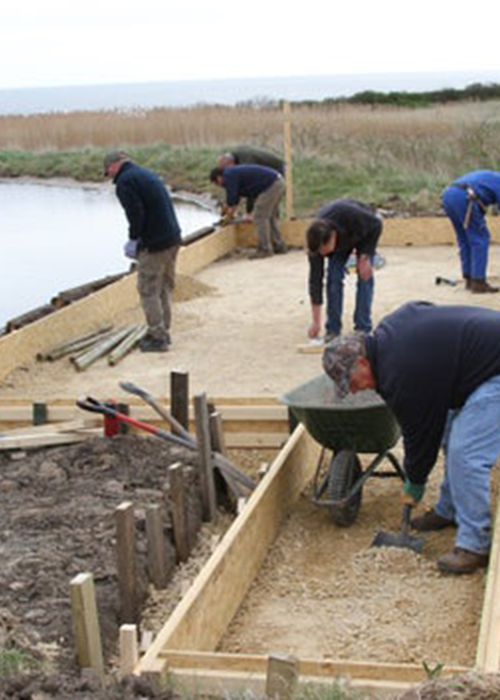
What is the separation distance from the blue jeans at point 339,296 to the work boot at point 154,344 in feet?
4.32

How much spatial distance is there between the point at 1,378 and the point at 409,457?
4.40 meters

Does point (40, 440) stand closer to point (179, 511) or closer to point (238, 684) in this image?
point (179, 511)

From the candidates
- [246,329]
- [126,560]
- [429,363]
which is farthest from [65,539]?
[246,329]

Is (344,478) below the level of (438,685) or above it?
below

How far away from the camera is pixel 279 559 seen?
5.04 meters

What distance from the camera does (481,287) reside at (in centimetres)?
1059

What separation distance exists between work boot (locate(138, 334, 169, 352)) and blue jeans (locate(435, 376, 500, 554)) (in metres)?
4.70

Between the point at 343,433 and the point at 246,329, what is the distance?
15.5ft

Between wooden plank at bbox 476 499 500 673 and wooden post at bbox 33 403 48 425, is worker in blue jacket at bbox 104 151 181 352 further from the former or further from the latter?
wooden plank at bbox 476 499 500 673

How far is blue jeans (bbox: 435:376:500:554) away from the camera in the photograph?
4.61 metres

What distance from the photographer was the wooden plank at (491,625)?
3.57m

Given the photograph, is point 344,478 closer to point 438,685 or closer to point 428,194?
point 438,685

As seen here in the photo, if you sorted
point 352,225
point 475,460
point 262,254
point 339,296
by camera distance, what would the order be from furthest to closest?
point 262,254, point 339,296, point 352,225, point 475,460

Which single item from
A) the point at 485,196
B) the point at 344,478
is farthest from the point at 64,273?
the point at 344,478
